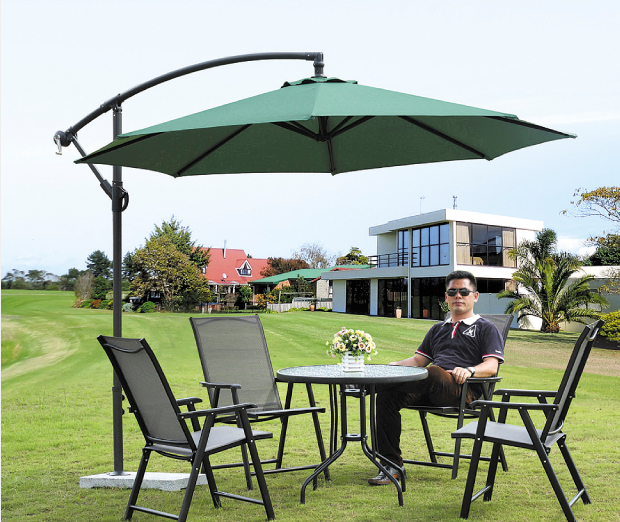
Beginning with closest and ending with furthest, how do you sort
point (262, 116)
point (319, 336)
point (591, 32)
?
1. point (262, 116)
2. point (591, 32)
3. point (319, 336)

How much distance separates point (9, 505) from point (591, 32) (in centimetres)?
1802

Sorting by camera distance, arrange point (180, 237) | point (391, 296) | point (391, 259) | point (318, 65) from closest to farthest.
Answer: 1. point (318, 65)
2. point (391, 296)
3. point (391, 259)
4. point (180, 237)

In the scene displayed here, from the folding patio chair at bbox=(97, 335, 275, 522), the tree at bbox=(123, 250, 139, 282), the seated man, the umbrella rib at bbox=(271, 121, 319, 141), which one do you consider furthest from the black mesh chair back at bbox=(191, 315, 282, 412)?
the tree at bbox=(123, 250, 139, 282)

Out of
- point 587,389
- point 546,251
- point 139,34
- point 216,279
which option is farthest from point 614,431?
point 216,279

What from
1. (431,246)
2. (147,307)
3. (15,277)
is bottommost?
(147,307)

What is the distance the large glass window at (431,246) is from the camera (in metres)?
33.1

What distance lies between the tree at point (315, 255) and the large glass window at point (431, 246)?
31934 millimetres

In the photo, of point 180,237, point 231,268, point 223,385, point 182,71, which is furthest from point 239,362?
point 231,268

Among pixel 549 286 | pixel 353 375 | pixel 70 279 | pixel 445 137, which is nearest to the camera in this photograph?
pixel 353 375

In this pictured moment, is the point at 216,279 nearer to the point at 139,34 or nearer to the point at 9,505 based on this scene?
the point at 139,34

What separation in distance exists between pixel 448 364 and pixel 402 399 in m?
0.55

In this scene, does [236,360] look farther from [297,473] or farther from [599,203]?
[599,203]

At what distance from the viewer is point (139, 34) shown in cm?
1220

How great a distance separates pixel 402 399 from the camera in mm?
4375
